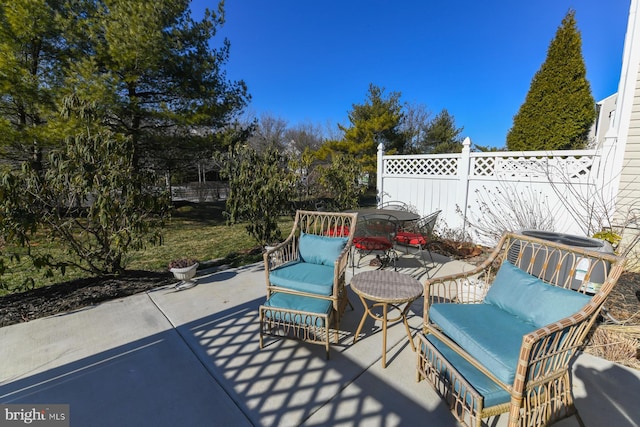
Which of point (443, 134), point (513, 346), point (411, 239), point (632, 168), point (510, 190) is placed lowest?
point (513, 346)

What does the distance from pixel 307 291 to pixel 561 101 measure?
35.5 ft

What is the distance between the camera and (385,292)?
6.92ft

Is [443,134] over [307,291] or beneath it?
over

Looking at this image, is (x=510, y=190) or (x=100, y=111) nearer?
(x=510, y=190)

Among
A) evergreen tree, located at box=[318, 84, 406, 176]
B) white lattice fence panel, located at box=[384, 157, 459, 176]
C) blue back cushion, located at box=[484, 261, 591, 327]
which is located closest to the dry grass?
blue back cushion, located at box=[484, 261, 591, 327]

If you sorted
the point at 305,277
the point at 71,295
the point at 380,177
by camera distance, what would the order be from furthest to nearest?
the point at 380,177
the point at 71,295
the point at 305,277

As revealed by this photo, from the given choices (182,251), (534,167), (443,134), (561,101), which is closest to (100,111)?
(182,251)

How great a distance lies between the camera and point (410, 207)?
6316 millimetres

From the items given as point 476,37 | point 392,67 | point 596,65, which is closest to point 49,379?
point 476,37

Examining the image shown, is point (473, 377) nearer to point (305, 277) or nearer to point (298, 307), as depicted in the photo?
point (298, 307)

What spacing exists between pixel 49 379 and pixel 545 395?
122 inches

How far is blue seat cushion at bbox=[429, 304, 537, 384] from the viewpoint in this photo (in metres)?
1.42

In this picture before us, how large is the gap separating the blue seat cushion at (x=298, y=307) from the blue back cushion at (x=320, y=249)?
1.81ft

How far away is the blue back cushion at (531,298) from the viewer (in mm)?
1579
